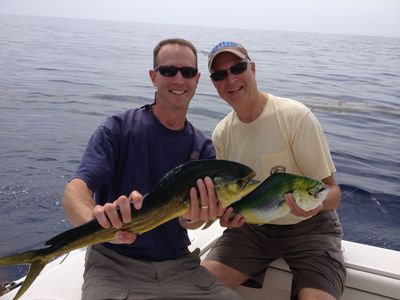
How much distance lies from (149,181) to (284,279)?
4.51ft

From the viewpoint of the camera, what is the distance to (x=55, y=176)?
28.3ft

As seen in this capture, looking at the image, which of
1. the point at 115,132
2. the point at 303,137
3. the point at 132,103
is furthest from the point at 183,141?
the point at 132,103

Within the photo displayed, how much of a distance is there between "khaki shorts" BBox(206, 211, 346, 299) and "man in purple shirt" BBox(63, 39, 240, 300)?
0.57m

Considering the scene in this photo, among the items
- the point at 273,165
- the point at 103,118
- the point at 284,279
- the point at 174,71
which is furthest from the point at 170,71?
the point at 103,118

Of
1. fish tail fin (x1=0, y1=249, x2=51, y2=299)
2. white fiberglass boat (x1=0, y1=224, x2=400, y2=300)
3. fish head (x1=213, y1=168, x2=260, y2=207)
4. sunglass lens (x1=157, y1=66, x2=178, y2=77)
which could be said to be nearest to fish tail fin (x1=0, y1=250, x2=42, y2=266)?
fish tail fin (x1=0, y1=249, x2=51, y2=299)

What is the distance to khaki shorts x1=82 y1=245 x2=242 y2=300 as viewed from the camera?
267 centimetres

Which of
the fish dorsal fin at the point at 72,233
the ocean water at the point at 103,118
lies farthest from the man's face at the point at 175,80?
the ocean water at the point at 103,118

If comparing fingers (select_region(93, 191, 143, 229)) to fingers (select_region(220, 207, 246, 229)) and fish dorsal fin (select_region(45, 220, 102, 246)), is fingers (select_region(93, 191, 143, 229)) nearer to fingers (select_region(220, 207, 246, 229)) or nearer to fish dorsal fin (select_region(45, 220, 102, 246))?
fish dorsal fin (select_region(45, 220, 102, 246))

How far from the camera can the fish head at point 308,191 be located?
2473mm

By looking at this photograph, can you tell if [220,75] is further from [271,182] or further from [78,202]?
[78,202]

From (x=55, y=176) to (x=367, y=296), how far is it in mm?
6658

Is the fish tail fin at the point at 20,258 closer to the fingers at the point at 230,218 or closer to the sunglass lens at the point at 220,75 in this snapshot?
the fingers at the point at 230,218

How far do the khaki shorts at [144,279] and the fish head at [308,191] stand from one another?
80 centimetres

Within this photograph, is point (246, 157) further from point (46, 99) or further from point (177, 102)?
point (46, 99)
